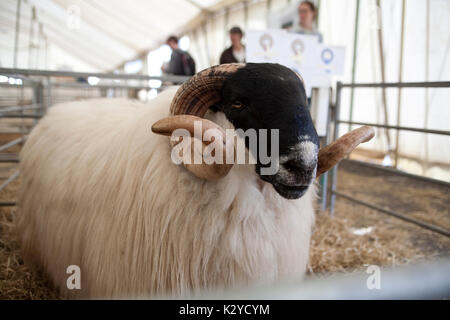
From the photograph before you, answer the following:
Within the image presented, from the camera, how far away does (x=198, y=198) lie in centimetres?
157

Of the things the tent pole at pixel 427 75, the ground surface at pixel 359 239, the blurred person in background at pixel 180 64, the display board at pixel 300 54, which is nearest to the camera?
the ground surface at pixel 359 239

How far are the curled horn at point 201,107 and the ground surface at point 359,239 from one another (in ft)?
4.97

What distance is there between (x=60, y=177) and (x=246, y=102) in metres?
1.35

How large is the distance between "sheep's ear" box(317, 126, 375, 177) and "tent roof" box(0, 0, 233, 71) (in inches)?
334

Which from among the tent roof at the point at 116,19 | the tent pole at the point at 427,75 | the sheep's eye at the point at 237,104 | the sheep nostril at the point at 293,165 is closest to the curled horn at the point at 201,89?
the sheep's eye at the point at 237,104

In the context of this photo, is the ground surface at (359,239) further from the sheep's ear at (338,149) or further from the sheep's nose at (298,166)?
the sheep's nose at (298,166)

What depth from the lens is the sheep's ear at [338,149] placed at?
1553mm

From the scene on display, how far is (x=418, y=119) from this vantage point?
5926 millimetres

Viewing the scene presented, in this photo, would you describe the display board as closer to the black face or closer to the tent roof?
the black face

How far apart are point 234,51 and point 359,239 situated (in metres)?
2.53

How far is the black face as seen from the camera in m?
1.30

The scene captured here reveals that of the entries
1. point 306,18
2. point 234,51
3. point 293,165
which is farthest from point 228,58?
point 293,165

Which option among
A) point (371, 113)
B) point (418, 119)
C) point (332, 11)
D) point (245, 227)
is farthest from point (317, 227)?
point (332, 11)
